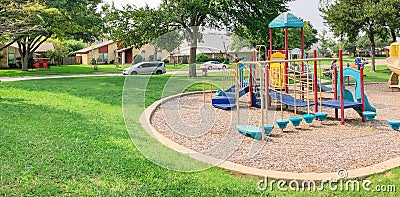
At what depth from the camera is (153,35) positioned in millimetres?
21641

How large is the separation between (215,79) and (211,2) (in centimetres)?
699

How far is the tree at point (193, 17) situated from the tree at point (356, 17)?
28.4ft

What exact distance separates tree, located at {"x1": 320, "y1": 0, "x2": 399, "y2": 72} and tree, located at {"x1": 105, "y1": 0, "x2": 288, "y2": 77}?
8.64m

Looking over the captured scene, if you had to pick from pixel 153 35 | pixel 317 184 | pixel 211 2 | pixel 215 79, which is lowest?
pixel 317 184

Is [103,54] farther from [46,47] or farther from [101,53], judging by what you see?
[46,47]

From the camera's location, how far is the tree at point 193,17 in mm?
21234

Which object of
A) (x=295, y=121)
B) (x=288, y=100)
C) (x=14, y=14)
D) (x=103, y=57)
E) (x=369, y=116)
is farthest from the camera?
(x=103, y=57)

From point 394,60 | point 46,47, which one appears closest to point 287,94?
point 394,60

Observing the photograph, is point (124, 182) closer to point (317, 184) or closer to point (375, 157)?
point (317, 184)

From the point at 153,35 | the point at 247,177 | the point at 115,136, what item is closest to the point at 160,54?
the point at 115,136

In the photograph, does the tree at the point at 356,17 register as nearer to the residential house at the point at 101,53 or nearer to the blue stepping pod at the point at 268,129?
the blue stepping pod at the point at 268,129

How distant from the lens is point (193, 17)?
22500 millimetres

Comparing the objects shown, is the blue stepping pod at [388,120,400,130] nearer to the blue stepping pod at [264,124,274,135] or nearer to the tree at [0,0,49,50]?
the blue stepping pod at [264,124,274,135]

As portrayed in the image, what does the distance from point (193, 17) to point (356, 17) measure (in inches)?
538
